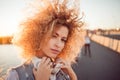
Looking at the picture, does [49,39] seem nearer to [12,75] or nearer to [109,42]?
[12,75]

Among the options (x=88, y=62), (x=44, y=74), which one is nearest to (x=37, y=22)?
(x=44, y=74)

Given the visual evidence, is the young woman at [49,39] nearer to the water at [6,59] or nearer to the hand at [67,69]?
the hand at [67,69]

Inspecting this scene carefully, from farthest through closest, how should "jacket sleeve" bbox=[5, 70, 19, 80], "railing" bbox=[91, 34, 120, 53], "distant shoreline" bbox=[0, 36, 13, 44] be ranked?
"railing" bbox=[91, 34, 120, 53] → "distant shoreline" bbox=[0, 36, 13, 44] → "jacket sleeve" bbox=[5, 70, 19, 80]

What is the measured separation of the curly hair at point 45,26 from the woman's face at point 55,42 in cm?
2

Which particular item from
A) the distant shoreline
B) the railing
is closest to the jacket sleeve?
the distant shoreline

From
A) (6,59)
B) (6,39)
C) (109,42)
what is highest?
(6,39)

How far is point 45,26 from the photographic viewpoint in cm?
160

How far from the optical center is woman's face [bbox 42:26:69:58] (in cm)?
160

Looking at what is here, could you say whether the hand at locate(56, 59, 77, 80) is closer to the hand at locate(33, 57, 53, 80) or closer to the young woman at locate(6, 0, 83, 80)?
the young woman at locate(6, 0, 83, 80)

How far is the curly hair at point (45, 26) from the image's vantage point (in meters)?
1.59

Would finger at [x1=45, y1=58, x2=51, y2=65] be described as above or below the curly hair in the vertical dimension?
below

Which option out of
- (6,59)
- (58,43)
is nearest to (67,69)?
(58,43)

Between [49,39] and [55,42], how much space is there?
31 mm

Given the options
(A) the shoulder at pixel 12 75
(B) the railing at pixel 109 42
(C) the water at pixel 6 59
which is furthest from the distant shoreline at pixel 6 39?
(B) the railing at pixel 109 42
